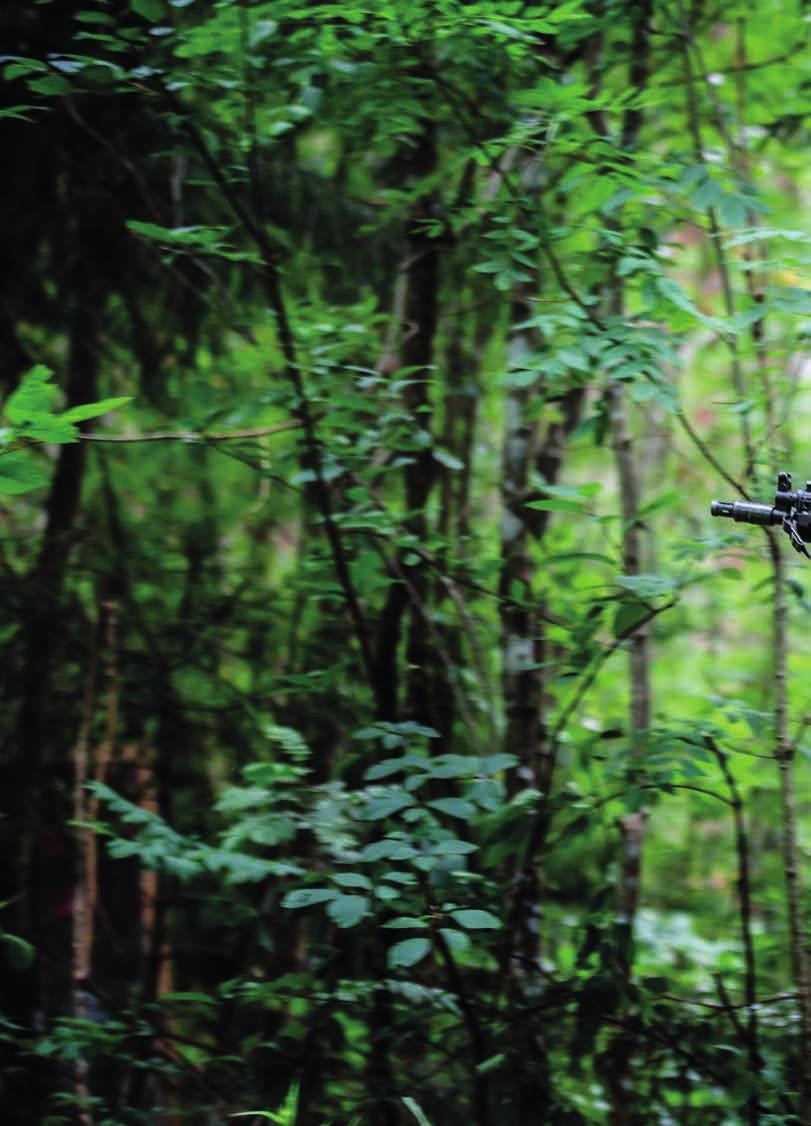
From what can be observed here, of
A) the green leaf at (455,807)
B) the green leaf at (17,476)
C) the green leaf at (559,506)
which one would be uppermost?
the green leaf at (17,476)

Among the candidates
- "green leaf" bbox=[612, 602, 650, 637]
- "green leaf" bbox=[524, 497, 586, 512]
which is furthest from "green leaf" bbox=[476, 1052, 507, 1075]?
"green leaf" bbox=[524, 497, 586, 512]

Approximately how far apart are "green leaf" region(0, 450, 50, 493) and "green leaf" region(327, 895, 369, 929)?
1.05 m

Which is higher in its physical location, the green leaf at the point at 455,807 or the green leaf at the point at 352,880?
the green leaf at the point at 455,807

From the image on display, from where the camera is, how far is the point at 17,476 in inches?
77.3

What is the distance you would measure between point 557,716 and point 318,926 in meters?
0.88

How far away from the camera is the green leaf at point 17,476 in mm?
1951

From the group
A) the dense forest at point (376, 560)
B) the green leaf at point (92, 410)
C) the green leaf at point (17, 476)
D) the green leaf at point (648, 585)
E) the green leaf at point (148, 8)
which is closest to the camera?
the green leaf at point (92, 410)

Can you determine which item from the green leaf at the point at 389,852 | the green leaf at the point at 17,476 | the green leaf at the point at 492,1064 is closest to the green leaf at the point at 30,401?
the green leaf at the point at 17,476

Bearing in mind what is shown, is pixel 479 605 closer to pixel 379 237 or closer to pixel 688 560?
pixel 688 560

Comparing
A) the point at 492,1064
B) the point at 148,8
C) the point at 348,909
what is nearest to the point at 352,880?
the point at 348,909

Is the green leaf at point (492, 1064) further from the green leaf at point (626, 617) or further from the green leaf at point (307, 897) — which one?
the green leaf at point (626, 617)

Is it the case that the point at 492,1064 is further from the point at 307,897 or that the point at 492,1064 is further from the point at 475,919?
the point at 307,897

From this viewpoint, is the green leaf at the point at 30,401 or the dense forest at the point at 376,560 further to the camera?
the dense forest at the point at 376,560

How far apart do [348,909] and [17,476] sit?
110cm
